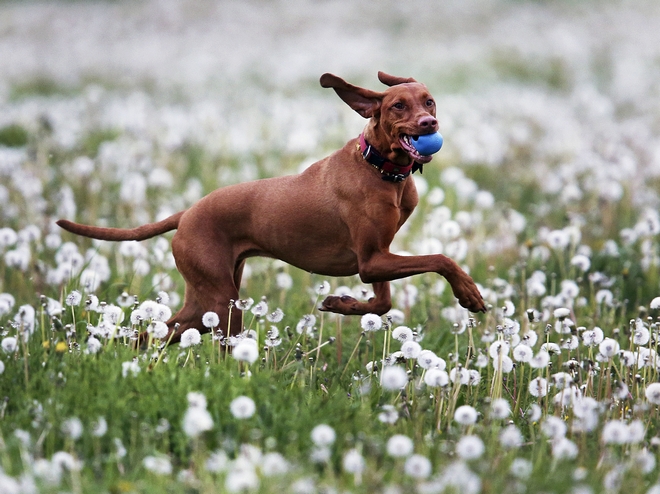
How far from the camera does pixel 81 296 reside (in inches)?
218

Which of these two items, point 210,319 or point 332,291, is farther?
point 332,291

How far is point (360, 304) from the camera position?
16.4ft

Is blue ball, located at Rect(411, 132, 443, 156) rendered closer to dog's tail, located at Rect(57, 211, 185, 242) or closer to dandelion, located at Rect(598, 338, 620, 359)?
dandelion, located at Rect(598, 338, 620, 359)

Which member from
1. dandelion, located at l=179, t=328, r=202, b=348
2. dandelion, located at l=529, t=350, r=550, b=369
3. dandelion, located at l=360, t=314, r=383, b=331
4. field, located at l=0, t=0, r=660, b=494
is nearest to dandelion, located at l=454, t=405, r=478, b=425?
field, located at l=0, t=0, r=660, b=494

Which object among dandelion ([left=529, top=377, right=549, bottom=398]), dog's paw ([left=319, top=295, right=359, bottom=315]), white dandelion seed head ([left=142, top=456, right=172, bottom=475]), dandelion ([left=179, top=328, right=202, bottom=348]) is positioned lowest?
white dandelion seed head ([left=142, top=456, right=172, bottom=475])

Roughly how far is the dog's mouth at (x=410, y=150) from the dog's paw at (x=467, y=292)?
0.62m

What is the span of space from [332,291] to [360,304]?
90.8 inches

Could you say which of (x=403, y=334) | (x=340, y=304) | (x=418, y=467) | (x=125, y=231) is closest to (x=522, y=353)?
(x=403, y=334)

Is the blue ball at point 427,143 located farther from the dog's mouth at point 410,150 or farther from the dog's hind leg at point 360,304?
the dog's hind leg at point 360,304

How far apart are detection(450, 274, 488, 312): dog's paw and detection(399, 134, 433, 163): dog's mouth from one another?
0.62 metres

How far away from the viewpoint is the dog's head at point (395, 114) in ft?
14.7

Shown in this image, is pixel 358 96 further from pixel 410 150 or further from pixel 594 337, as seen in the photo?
pixel 594 337

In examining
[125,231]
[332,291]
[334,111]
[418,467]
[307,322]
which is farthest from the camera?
[334,111]

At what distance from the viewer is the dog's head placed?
447 centimetres
